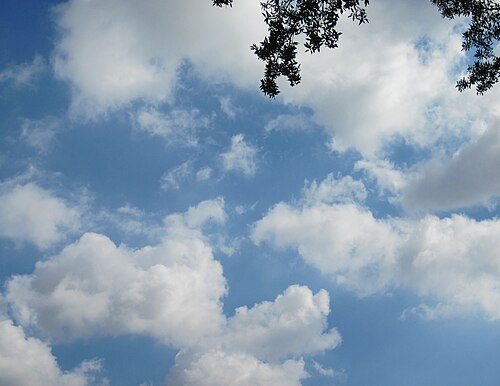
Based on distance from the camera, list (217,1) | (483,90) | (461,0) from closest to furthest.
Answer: (217,1) < (461,0) < (483,90)

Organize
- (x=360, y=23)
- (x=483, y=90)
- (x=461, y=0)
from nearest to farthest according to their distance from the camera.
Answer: (x=360, y=23)
(x=461, y=0)
(x=483, y=90)

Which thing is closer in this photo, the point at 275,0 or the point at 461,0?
the point at 275,0

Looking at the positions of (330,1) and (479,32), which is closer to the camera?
(330,1)

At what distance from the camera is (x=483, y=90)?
846 inches

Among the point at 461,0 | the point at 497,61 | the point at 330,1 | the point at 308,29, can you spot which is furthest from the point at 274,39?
the point at 497,61

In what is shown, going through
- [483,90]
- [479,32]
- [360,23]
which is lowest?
[360,23]

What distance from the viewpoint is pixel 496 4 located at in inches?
749

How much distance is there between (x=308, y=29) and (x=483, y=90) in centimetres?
950

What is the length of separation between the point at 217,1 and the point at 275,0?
223 cm

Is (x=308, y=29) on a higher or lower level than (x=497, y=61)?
lower

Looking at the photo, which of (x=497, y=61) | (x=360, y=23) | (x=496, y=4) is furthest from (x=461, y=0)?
(x=360, y=23)

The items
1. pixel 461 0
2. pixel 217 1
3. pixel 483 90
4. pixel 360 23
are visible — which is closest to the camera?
pixel 360 23

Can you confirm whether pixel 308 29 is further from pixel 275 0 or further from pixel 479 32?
pixel 479 32

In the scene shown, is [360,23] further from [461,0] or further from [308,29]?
[461,0]
